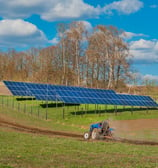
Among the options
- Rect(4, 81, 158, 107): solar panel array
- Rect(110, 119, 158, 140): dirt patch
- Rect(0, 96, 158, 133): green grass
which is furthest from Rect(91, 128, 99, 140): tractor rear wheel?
Rect(4, 81, 158, 107): solar panel array

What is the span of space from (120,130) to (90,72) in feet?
183

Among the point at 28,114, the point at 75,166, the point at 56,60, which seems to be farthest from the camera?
the point at 56,60

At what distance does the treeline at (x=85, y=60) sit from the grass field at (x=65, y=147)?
2866 centimetres

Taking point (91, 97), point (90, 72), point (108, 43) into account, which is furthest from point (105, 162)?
point (90, 72)

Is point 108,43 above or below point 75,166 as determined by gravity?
above

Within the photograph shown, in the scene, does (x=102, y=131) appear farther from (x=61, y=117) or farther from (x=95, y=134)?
(x=61, y=117)

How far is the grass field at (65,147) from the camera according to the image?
1183 cm

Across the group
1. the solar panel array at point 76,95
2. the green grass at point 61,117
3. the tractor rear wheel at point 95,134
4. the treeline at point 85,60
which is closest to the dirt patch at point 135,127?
the green grass at point 61,117

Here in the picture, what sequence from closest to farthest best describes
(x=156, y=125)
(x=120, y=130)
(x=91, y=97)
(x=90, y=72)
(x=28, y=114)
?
(x=120, y=130) < (x=156, y=125) < (x=28, y=114) < (x=91, y=97) < (x=90, y=72)

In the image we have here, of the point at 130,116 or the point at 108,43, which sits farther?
the point at 108,43

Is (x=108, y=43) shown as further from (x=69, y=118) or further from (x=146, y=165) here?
(x=146, y=165)

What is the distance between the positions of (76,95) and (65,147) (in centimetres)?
3112

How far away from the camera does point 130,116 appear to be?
149 ft

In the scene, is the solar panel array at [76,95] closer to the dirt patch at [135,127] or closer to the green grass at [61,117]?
the green grass at [61,117]
